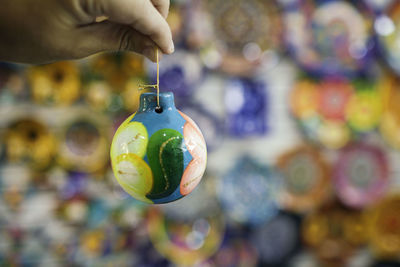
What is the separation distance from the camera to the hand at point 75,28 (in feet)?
1.95

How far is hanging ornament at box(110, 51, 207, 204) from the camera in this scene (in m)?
0.63

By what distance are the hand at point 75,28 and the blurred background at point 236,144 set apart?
858 millimetres

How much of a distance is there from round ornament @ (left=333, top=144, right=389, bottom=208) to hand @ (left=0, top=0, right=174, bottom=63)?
1.43m

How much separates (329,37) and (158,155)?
146 centimetres

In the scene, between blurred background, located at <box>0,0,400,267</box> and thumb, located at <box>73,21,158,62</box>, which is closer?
thumb, located at <box>73,21,158,62</box>

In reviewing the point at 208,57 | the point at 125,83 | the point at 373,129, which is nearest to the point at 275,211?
the point at 373,129

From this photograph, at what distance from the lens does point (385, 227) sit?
1834 mm

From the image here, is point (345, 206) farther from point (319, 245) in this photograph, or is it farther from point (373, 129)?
point (373, 129)

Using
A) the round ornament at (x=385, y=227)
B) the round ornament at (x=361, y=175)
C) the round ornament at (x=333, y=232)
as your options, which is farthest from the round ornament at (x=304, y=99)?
the round ornament at (x=385, y=227)

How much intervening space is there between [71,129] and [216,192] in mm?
770

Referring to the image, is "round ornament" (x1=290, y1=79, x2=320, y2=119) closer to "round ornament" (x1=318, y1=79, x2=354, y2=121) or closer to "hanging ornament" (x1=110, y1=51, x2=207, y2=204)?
"round ornament" (x1=318, y1=79, x2=354, y2=121)

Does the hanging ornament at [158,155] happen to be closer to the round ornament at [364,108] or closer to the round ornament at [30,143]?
the round ornament at [30,143]

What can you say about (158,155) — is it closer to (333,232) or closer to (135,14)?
(135,14)

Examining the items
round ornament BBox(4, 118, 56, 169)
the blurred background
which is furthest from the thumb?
round ornament BBox(4, 118, 56, 169)
